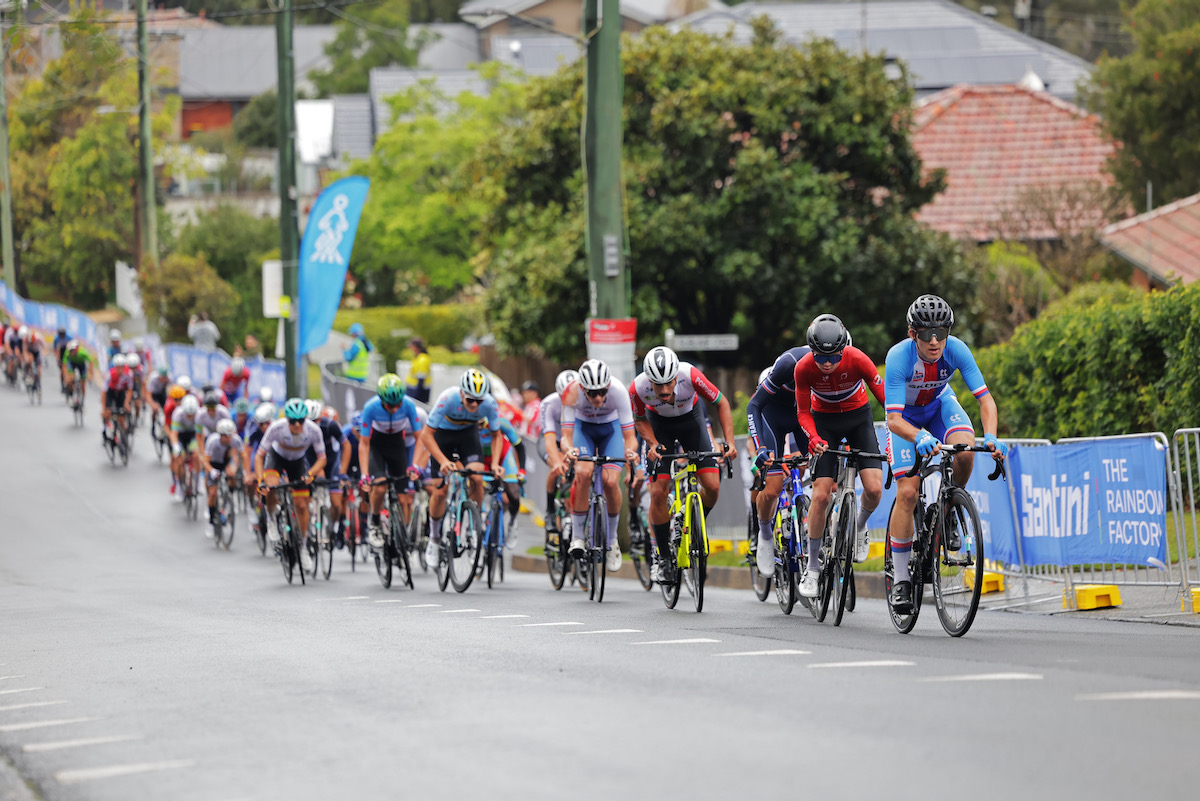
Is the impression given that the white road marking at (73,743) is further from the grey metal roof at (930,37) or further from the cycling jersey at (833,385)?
the grey metal roof at (930,37)

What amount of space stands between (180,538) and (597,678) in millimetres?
18499

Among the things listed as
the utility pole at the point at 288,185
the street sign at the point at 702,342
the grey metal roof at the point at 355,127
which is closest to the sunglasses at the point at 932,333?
the street sign at the point at 702,342

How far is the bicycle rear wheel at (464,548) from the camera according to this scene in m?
15.6

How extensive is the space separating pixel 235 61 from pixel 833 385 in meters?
102

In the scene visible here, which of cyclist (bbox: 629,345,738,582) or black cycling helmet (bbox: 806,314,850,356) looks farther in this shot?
cyclist (bbox: 629,345,738,582)

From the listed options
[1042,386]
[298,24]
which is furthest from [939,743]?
[298,24]

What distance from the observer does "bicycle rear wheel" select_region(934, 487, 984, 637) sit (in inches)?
382

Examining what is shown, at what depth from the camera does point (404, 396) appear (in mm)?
17281

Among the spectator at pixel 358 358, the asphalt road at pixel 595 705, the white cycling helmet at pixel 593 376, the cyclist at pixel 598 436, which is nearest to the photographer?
the asphalt road at pixel 595 705

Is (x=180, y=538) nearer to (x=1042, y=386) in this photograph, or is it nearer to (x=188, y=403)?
(x=188, y=403)

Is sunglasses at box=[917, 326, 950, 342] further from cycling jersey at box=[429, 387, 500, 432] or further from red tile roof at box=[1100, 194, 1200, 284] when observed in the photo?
red tile roof at box=[1100, 194, 1200, 284]

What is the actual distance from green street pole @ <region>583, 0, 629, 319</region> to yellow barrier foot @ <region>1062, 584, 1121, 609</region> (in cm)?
741

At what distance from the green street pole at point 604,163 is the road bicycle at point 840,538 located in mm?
7638

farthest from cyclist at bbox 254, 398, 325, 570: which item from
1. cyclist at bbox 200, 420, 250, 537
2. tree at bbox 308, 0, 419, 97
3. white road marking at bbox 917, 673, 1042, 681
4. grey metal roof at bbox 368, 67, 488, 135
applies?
tree at bbox 308, 0, 419, 97
